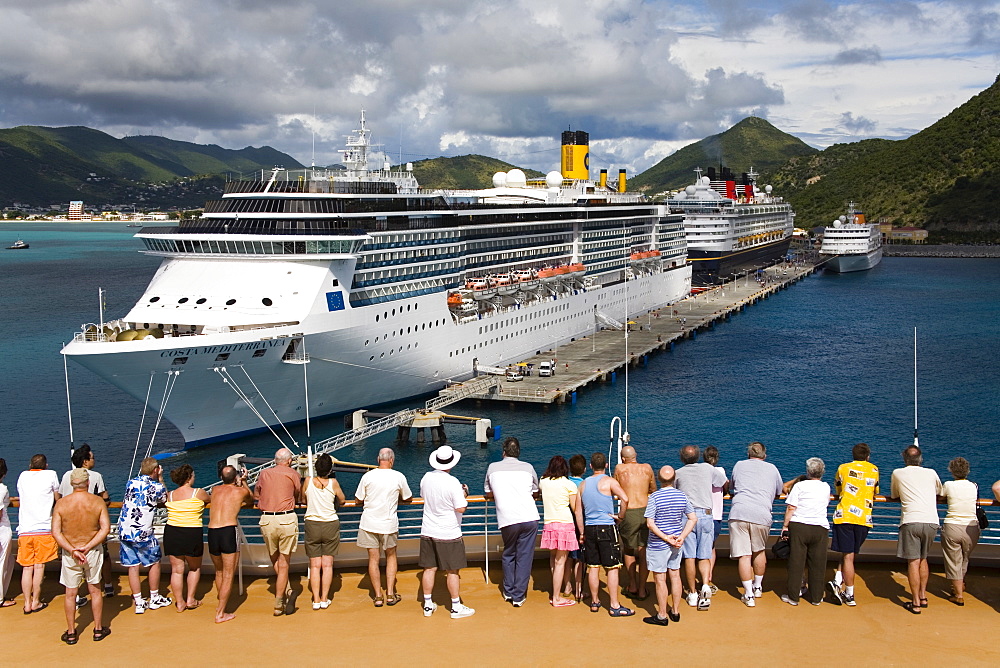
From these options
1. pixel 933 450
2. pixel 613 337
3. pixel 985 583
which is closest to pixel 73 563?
pixel 985 583

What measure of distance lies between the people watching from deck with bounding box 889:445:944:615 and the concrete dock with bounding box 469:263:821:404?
27.9 m

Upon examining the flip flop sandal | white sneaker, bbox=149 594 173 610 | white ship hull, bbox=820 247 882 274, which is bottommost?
white ship hull, bbox=820 247 882 274

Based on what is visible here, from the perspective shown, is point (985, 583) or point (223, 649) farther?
point (985, 583)

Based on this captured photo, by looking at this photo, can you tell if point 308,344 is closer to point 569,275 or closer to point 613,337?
point 569,275

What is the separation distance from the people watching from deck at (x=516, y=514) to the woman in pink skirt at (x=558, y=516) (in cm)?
17

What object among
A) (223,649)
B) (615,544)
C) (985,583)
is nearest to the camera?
(223,649)

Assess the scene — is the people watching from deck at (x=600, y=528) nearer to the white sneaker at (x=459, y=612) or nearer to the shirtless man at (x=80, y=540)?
the white sneaker at (x=459, y=612)

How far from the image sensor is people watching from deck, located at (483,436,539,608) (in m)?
9.45

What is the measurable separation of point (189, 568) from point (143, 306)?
2255cm

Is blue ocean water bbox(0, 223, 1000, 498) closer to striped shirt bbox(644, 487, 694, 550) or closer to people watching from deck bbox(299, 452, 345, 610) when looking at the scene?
people watching from deck bbox(299, 452, 345, 610)

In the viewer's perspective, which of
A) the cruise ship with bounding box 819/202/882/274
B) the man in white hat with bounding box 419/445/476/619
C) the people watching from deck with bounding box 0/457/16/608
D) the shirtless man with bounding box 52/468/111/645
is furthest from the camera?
the cruise ship with bounding box 819/202/882/274

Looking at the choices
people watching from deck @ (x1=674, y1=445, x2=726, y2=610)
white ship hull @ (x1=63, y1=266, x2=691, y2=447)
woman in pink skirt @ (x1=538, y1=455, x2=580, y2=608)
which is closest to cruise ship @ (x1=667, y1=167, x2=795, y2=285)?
white ship hull @ (x1=63, y1=266, x2=691, y2=447)

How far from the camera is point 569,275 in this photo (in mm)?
52250

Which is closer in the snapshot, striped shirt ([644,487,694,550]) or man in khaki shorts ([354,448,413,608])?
striped shirt ([644,487,694,550])
